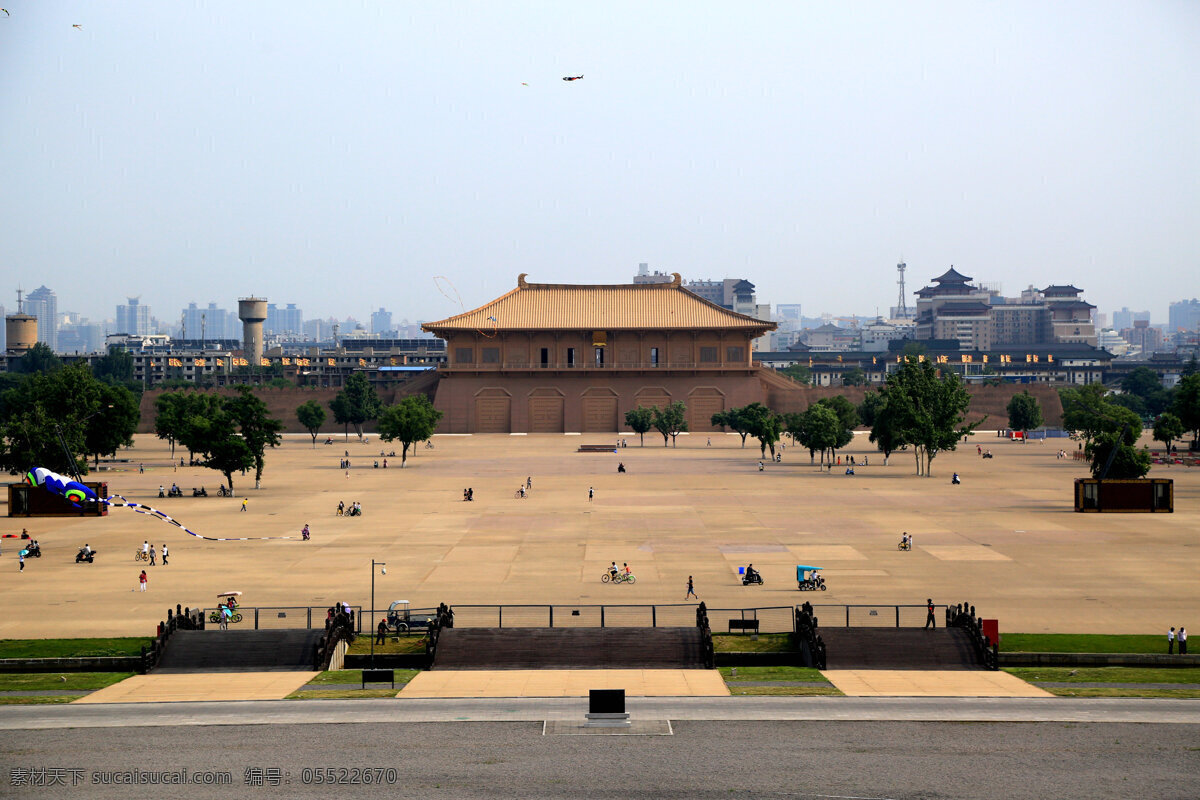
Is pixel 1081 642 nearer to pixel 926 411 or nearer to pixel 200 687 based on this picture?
pixel 200 687

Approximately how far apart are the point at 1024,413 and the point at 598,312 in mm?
44606

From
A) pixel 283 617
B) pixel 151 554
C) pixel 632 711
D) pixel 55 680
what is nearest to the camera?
pixel 632 711

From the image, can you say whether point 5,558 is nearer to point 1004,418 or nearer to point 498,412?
point 498,412

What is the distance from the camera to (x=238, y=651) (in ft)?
90.1

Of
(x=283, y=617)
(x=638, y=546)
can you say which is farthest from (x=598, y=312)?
(x=283, y=617)

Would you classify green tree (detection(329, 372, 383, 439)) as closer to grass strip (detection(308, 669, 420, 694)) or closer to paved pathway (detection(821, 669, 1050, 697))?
grass strip (detection(308, 669, 420, 694))

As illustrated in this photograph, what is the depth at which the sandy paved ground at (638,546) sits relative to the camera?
33.6 meters

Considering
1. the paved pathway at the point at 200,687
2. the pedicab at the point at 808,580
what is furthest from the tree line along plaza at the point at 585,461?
the paved pathway at the point at 200,687

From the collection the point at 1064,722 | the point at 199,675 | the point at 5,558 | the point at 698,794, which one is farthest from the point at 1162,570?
the point at 5,558

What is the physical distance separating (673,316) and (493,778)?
105090 mm

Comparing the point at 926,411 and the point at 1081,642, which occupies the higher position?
the point at 926,411

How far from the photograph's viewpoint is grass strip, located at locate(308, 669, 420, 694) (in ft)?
84.5

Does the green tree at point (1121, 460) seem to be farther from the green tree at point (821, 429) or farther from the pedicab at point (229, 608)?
the pedicab at point (229, 608)

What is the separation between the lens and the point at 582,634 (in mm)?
28047
